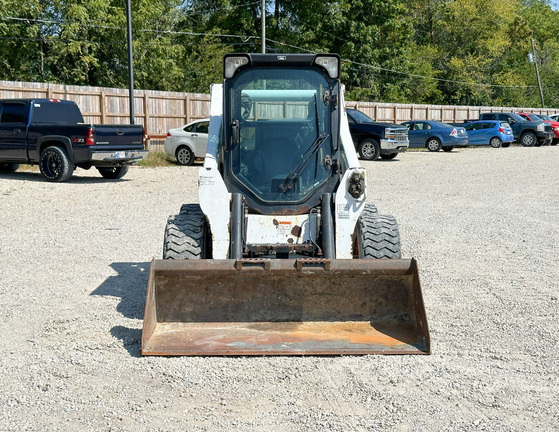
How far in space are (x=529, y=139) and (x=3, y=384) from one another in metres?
37.6

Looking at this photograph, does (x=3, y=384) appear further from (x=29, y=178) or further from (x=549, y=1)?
(x=549, y=1)

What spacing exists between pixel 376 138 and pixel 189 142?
705 cm

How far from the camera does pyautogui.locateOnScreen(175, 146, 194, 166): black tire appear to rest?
83.9 feet

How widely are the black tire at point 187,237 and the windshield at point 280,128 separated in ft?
1.84

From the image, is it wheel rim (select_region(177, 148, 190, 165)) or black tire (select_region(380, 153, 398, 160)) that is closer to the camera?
wheel rim (select_region(177, 148, 190, 165))

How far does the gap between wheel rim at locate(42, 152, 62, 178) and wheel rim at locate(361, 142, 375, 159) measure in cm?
1262

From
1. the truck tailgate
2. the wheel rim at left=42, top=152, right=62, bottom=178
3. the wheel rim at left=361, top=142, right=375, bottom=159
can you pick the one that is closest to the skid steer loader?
the truck tailgate

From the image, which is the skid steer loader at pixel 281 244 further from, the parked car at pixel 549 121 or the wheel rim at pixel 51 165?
the parked car at pixel 549 121

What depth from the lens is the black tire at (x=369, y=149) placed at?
93.8ft

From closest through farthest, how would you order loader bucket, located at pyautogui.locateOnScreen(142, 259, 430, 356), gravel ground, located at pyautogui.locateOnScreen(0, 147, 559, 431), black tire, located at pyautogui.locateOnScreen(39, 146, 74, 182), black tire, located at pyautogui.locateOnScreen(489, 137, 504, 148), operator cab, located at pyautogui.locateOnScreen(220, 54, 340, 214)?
gravel ground, located at pyautogui.locateOnScreen(0, 147, 559, 431) → loader bucket, located at pyautogui.locateOnScreen(142, 259, 430, 356) → operator cab, located at pyautogui.locateOnScreen(220, 54, 340, 214) → black tire, located at pyautogui.locateOnScreen(39, 146, 74, 182) → black tire, located at pyautogui.locateOnScreen(489, 137, 504, 148)

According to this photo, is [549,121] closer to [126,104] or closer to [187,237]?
[126,104]

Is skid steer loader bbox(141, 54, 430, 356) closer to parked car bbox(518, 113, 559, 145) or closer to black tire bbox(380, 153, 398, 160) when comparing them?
black tire bbox(380, 153, 398, 160)

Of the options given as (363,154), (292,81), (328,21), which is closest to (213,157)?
(292,81)

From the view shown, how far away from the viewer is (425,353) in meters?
5.92
